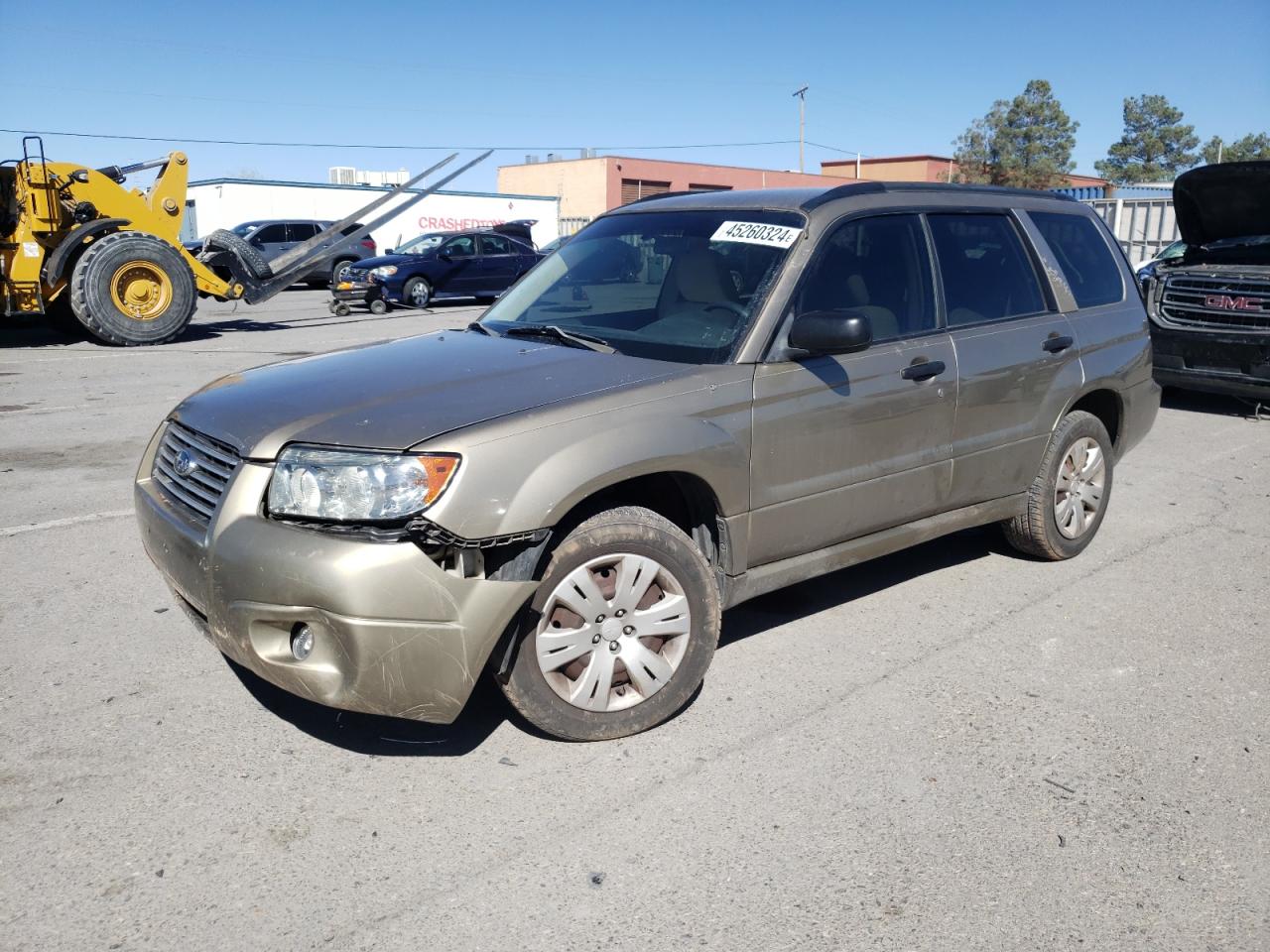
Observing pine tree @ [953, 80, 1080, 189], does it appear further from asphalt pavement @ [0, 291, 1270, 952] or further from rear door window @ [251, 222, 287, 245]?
asphalt pavement @ [0, 291, 1270, 952]

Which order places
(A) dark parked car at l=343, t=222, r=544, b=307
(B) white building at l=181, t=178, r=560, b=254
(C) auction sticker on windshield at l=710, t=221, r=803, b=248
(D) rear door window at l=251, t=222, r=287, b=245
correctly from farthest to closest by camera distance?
(B) white building at l=181, t=178, r=560, b=254, (D) rear door window at l=251, t=222, r=287, b=245, (A) dark parked car at l=343, t=222, r=544, b=307, (C) auction sticker on windshield at l=710, t=221, r=803, b=248

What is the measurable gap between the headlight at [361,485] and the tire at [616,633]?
0.47m

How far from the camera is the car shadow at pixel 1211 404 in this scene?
10.0 meters

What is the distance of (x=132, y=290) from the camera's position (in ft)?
46.6

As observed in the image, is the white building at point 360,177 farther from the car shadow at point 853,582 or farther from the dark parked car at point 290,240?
the car shadow at point 853,582

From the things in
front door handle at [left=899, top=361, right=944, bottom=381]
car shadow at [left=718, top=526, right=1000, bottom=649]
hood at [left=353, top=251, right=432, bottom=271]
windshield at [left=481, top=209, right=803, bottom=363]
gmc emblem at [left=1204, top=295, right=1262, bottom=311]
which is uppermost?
hood at [left=353, top=251, right=432, bottom=271]

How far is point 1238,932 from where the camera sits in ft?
8.56

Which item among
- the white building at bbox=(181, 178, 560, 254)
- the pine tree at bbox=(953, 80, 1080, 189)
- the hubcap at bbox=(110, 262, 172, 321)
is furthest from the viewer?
the pine tree at bbox=(953, 80, 1080, 189)

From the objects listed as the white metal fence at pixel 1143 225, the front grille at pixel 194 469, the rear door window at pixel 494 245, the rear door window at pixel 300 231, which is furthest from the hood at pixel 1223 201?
the rear door window at pixel 300 231

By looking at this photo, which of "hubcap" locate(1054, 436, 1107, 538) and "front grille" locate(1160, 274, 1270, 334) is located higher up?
"front grille" locate(1160, 274, 1270, 334)

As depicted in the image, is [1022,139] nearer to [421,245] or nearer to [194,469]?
[421,245]

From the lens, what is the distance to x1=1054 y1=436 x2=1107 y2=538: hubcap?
17.3 feet

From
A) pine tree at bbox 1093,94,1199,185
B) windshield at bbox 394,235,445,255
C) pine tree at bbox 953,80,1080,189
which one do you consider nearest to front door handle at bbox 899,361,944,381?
windshield at bbox 394,235,445,255

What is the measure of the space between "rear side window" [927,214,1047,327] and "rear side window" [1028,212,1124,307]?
304mm
